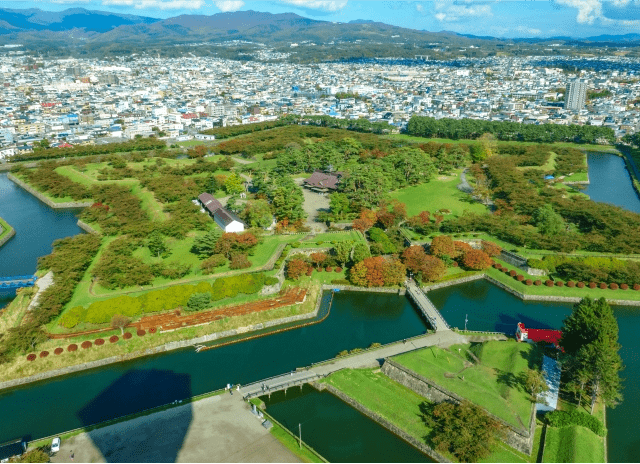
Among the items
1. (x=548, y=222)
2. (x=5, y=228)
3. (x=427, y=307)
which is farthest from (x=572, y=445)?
(x=5, y=228)

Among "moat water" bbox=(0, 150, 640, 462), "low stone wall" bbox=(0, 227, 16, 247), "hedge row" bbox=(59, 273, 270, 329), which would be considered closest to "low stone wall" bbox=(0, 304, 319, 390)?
"moat water" bbox=(0, 150, 640, 462)

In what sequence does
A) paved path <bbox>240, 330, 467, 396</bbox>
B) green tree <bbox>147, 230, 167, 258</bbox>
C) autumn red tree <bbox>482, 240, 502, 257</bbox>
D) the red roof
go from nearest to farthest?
paved path <bbox>240, 330, 467, 396</bbox> → the red roof → green tree <bbox>147, 230, 167, 258</bbox> → autumn red tree <bbox>482, 240, 502, 257</bbox>

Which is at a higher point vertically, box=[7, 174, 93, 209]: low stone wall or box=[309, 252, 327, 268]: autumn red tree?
box=[309, 252, 327, 268]: autumn red tree

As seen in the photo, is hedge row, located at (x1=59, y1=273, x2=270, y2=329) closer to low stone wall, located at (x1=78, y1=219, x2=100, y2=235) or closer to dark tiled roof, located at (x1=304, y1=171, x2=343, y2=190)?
low stone wall, located at (x1=78, y1=219, x2=100, y2=235)

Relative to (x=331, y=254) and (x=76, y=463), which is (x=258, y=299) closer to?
(x=331, y=254)

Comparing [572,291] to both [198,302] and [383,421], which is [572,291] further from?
[198,302]

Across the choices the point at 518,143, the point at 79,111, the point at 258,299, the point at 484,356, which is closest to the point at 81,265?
the point at 258,299
